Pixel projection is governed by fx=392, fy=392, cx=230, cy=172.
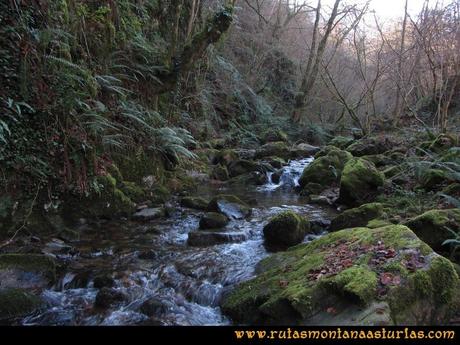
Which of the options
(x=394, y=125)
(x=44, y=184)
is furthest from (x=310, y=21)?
(x=44, y=184)

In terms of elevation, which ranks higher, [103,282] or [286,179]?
[286,179]

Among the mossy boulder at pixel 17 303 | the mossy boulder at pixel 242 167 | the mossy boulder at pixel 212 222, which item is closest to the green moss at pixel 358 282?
the mossy boulder at pixel 17 303

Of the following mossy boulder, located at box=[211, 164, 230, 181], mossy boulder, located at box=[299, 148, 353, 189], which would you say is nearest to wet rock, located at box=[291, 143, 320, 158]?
mossy boulder, located at box=[299, 148, 353, 189]

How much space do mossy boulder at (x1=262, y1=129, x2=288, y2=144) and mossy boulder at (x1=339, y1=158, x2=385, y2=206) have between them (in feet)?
28.4

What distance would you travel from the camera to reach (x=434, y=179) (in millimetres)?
7418

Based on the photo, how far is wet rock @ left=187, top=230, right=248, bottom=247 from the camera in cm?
577

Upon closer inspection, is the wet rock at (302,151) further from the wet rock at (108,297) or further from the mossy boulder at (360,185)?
the wet rock at (108,297)

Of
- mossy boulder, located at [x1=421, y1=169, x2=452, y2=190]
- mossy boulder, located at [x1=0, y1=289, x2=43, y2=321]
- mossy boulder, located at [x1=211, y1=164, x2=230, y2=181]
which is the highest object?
mossy boulder, located at [x1=421, y1=169, x2=452, y2=190]

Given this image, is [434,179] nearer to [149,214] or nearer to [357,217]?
[357,217]

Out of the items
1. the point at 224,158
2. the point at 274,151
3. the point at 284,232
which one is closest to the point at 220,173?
the point at 224,158

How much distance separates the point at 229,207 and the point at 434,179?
3.91 meters

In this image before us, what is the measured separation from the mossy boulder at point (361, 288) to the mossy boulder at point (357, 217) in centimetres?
198

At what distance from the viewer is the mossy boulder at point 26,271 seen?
161 inches

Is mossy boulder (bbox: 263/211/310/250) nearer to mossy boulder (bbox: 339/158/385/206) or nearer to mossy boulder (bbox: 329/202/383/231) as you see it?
mossy boulder (bbox: 329/202/383/231)
